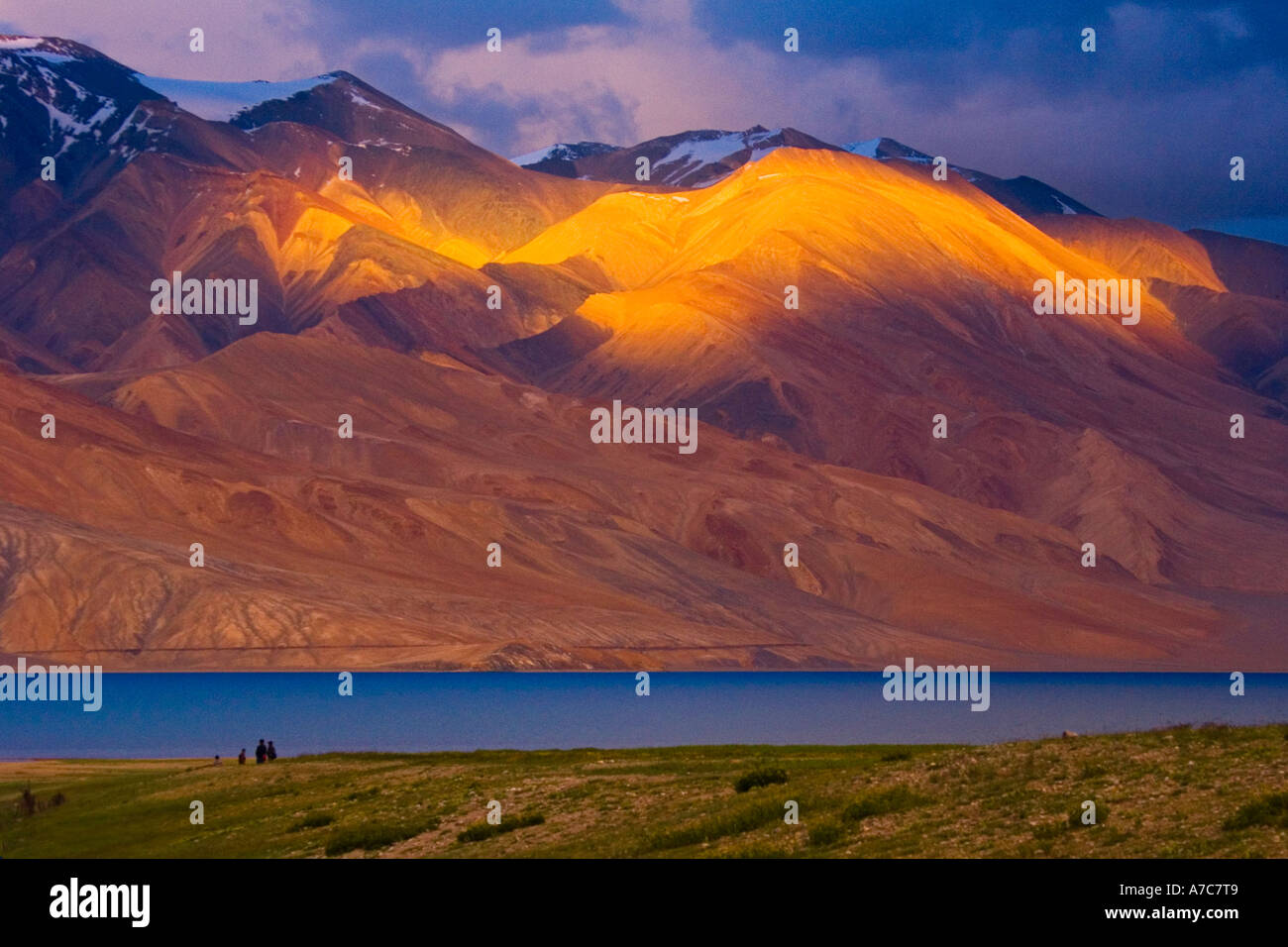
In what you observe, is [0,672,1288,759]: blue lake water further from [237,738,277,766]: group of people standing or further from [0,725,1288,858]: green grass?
[0,725,1288,858]: green grass

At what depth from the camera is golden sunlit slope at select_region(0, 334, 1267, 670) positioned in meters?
125

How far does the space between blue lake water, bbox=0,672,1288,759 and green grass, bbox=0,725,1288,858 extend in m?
23.1

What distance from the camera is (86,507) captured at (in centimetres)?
14425

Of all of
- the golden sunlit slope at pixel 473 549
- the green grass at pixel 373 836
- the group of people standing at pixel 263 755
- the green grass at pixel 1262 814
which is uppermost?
the golden sunlit slope at pixel 473 549

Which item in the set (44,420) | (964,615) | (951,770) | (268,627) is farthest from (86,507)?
(951,770)

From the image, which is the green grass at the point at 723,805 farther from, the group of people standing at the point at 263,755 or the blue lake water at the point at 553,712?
the blue lake water at the point at 553,712

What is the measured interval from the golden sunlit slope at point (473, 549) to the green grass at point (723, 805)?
82.9 metres

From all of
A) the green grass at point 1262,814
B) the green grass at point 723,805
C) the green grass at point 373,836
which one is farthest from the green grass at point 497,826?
the green grass at point 1262,814

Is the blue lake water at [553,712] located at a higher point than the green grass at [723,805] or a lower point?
higher

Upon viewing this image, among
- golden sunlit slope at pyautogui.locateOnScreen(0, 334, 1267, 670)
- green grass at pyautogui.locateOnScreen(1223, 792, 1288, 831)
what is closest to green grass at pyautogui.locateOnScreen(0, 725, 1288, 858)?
green grass at pyautogui.locateOnScreen(1223, 792, 1288, 831)

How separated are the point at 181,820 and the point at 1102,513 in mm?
171646

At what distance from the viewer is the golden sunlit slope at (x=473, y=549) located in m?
→ 125

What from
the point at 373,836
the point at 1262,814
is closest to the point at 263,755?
the point at 373,836
